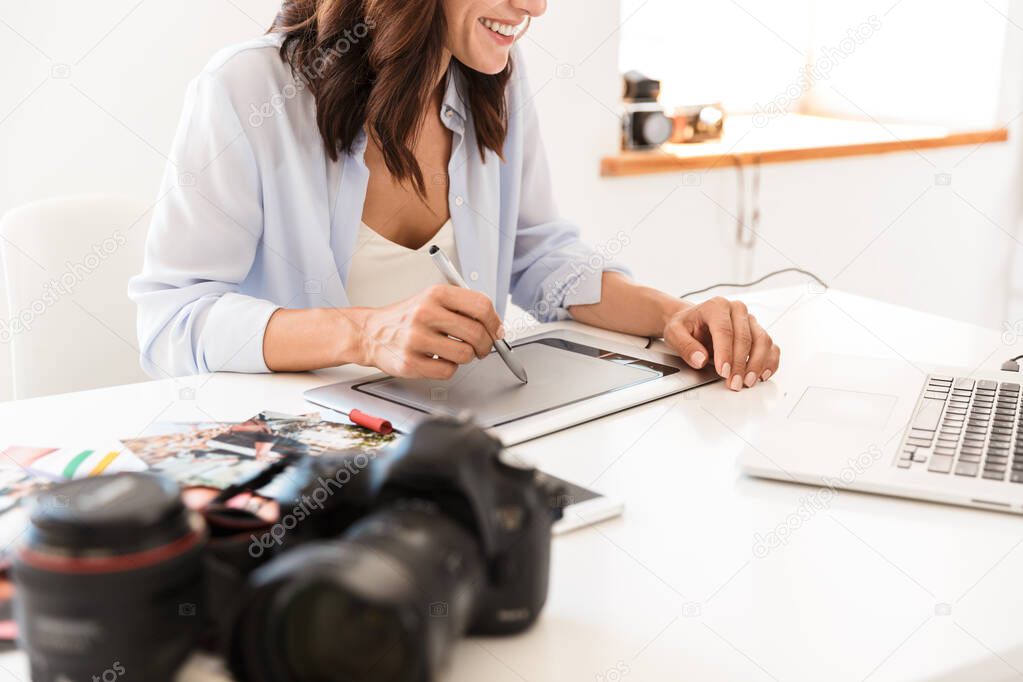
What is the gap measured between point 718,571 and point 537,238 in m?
0.97

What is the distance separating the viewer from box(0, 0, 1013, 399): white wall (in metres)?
2.05

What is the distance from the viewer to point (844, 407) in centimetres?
108

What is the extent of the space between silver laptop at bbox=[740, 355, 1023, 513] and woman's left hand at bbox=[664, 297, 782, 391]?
0.04 meters

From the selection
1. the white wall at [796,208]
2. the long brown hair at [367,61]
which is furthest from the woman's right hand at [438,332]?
the white wall at [796,208]

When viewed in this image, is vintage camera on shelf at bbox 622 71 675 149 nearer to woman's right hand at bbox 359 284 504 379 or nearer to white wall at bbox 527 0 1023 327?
white wall at bbox 527 0 1023 327

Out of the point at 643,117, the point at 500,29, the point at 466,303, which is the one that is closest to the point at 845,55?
the point at 643,117

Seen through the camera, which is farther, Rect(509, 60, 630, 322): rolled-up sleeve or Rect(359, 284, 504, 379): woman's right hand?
Rect(509, 60, 630, 322): rolled-up sleeve

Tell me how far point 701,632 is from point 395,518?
0.26m

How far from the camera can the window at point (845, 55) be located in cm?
317

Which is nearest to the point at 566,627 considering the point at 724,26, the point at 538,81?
the point at 538,81

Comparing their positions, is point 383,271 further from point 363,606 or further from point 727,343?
point 363,606

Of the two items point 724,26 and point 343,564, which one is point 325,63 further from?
point 724,26

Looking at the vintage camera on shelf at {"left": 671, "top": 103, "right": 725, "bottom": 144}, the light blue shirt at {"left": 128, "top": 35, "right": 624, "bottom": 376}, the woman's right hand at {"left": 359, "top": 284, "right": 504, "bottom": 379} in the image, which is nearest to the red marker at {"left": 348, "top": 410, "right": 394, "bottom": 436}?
the woman's right hand at {"left": 359, "top": 284, "right": 504, "bottom": 379}

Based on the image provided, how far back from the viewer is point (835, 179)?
10.1 ft
